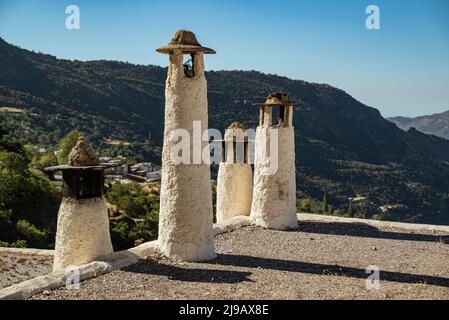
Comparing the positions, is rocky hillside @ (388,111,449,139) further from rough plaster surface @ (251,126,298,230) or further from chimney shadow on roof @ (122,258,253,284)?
chimney shadow on roof @ (122,258,253,284)

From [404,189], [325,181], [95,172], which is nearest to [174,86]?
[95,172]

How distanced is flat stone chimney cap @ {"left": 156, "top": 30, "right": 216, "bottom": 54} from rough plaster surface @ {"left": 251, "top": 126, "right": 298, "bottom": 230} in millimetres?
4332

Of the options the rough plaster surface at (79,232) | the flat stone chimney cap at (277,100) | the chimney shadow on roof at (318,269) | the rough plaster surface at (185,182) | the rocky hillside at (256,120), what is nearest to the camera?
the chimney shadow on roof at (318,269)

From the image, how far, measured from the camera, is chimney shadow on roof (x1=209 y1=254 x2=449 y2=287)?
29.8 ft

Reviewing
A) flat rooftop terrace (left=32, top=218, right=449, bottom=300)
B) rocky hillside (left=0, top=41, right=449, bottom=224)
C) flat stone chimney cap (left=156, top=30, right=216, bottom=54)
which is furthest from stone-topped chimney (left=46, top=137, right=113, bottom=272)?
rocky hillside (left=0, top=41, right=449, bottom=224)

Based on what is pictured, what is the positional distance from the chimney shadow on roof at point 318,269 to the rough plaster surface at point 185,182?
0.63 m

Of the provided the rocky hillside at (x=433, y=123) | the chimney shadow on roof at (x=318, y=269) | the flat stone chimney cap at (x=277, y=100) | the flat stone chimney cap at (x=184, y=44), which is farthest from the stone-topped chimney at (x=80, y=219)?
the rocky hillside at (x=433, y=123)

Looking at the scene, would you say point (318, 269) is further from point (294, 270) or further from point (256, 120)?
point (256, 120)

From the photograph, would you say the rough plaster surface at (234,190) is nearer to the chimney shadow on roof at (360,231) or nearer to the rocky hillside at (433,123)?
the chimney shadow on roof at (360,231)

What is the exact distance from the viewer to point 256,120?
65125mm

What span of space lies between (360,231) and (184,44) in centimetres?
736

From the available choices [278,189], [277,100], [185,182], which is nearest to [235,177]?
[278,189]

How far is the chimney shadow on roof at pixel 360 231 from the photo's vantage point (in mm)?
13102

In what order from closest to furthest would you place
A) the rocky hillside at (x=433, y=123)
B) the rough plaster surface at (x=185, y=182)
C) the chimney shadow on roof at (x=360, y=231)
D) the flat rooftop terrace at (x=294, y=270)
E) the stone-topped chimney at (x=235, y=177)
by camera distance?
the flat rooftop terrace at (x=294, y=270)
the rough plaster surface at (x=185, y=182)
the chimney shadow on roof at (x=360, y=231)
the stone-topped chimney at (x=235, y=177)
the rocky hillside at (x=433, y=123)
